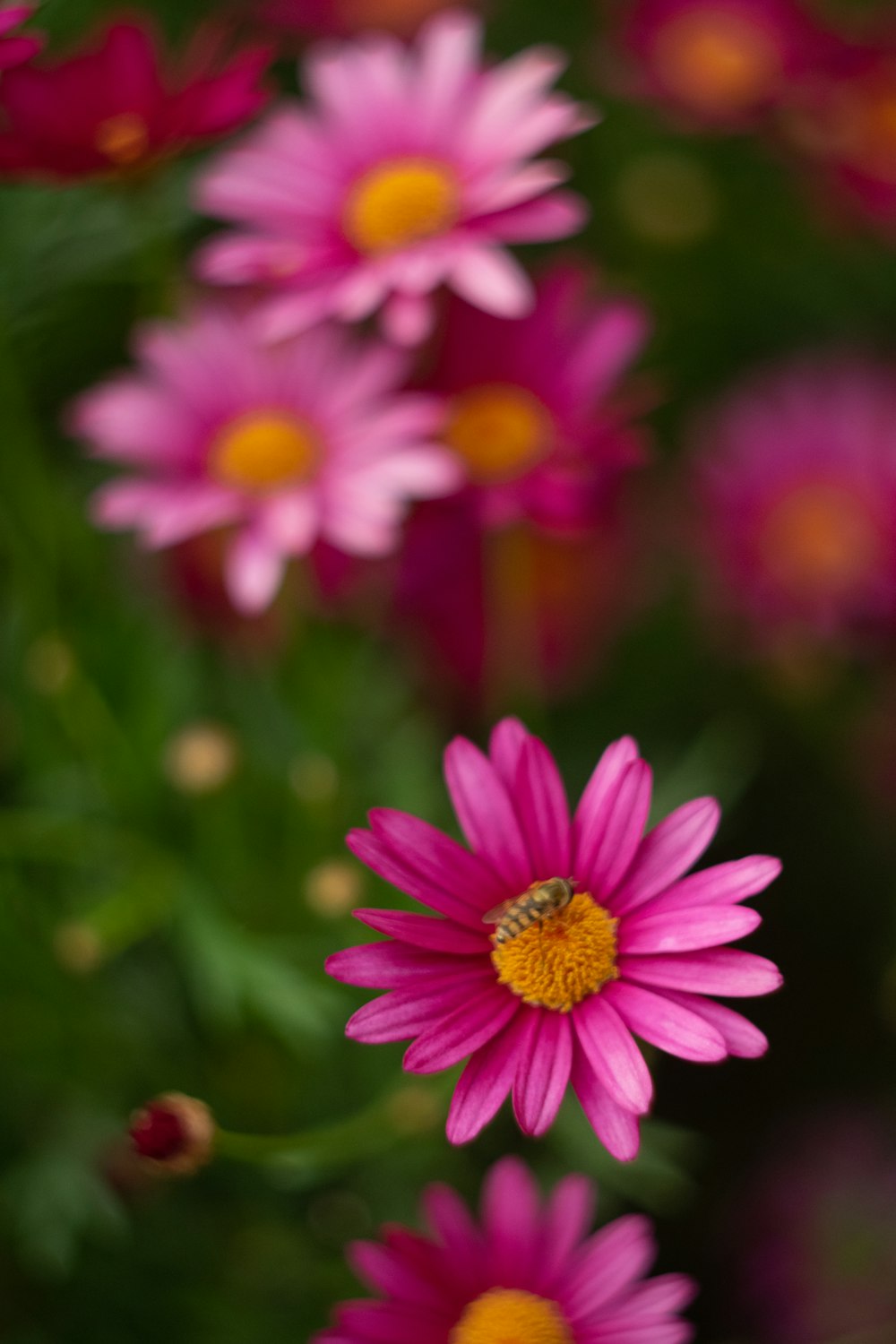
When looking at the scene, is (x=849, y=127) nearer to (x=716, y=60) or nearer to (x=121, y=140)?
(x=716, y=60)

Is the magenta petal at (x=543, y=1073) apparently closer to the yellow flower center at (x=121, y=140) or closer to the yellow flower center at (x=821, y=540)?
the yellow flower center at (x=121, y=140)

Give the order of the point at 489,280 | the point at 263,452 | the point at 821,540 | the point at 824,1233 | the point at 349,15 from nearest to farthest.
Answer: the point at 489,280
the point at 263,452
the point at 824,1233
the point at 821,540
the point at 349,15

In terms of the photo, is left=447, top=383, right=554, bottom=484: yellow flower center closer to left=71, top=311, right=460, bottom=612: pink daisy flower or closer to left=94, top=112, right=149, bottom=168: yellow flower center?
left=71, top=311, right=460, bottom=612: pink daisy flower

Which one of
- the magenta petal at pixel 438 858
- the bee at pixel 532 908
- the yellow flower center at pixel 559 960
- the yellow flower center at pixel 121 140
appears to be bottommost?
the yellow flower center at pixel 559 960

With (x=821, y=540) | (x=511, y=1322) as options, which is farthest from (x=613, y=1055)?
(x=821, y=540)

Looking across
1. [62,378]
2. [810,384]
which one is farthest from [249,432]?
[810,384]

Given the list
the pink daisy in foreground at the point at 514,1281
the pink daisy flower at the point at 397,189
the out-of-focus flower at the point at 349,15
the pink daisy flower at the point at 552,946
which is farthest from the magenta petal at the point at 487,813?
the out-of-focus flower at the point at 349,15

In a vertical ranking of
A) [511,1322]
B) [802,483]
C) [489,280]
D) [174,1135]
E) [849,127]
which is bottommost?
[511,1322]

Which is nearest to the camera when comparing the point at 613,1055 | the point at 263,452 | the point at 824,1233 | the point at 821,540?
the point at 613,1055
